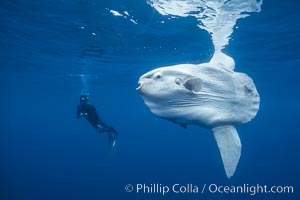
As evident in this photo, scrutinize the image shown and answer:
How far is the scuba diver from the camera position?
497 inches

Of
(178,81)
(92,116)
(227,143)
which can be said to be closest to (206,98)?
(178,81)

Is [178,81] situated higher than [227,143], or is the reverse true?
[178,81]

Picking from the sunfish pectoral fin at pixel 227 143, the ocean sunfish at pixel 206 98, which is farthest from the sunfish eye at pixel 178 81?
the sunfish pectoral fin at pixel 227 143

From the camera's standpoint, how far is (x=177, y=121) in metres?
2.68

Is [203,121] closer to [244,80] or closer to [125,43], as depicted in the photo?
[244,80]

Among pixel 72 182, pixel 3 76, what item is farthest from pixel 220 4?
pixel 72 182

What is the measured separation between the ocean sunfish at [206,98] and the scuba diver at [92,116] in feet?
33.6

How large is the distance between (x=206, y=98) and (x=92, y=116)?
11024mm

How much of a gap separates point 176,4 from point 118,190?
24.0 meters

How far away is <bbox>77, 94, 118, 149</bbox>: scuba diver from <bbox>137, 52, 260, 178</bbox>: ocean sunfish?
33.6 feet

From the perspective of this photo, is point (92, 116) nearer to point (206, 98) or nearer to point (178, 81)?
point (206, 98)

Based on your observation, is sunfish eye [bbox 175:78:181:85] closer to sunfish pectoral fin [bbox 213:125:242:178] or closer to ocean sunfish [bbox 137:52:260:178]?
ocean sunfish [bbox 137:52:260:178]

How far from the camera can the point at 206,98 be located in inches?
108

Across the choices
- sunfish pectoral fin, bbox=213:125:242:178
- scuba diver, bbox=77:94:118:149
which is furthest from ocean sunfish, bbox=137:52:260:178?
scuba diver, bbox=77:94:118:149
